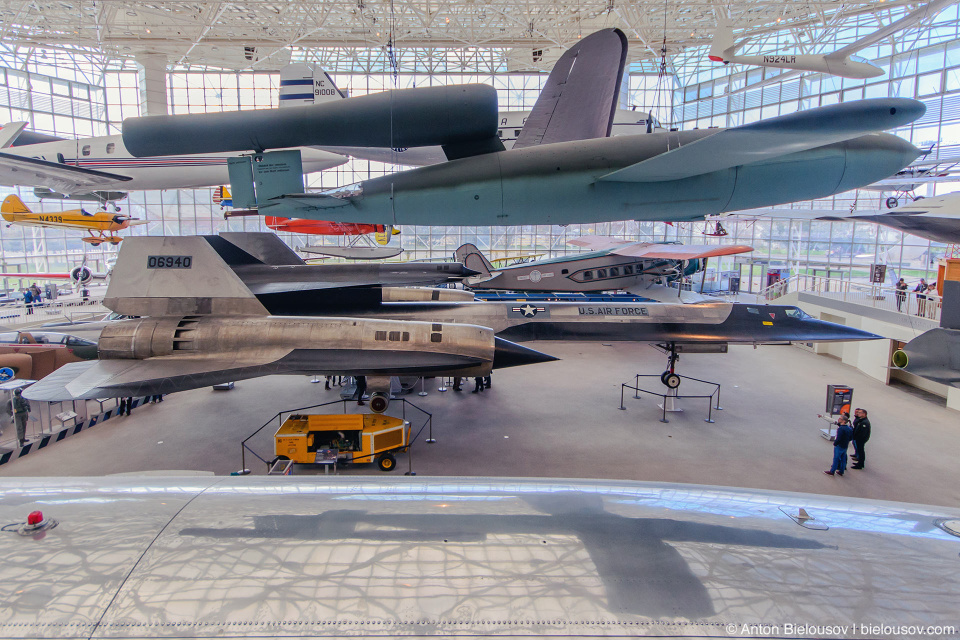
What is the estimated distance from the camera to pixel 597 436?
1085 centimetres

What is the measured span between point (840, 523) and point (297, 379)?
15.4 meters

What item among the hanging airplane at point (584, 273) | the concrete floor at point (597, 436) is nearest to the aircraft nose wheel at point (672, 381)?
the concrete floor at point (597, 436)

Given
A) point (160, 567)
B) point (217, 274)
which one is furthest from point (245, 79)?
point (160, 567)

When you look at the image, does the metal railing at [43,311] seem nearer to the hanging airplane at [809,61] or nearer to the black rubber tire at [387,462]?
the black rubber tire at [387,462]

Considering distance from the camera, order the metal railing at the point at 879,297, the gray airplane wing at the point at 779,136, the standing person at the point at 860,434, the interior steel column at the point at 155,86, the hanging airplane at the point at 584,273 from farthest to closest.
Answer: the hanging airplane at the point at 584,273 → the interior steel column at the point at 155,86 → the metal railing at the point at 879,297 → the standing person at the point at 860,434 → the gray airplane wing at the point at 779,136

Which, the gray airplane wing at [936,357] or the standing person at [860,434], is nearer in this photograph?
the gray airplane wing at [936,357]

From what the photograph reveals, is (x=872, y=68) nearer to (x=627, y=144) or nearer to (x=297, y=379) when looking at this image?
(x=627, y=144)

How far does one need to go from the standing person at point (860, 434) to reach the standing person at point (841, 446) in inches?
8.0

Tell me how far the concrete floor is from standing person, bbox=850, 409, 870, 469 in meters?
0.24

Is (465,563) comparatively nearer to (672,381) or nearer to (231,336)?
(231,336)

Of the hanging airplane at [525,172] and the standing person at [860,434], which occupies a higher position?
the hanging airplane at [525,172]

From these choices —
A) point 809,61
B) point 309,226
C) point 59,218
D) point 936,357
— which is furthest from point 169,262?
point 59,218

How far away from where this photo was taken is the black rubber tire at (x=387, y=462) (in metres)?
9.24

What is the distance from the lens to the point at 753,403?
43.3 feet
